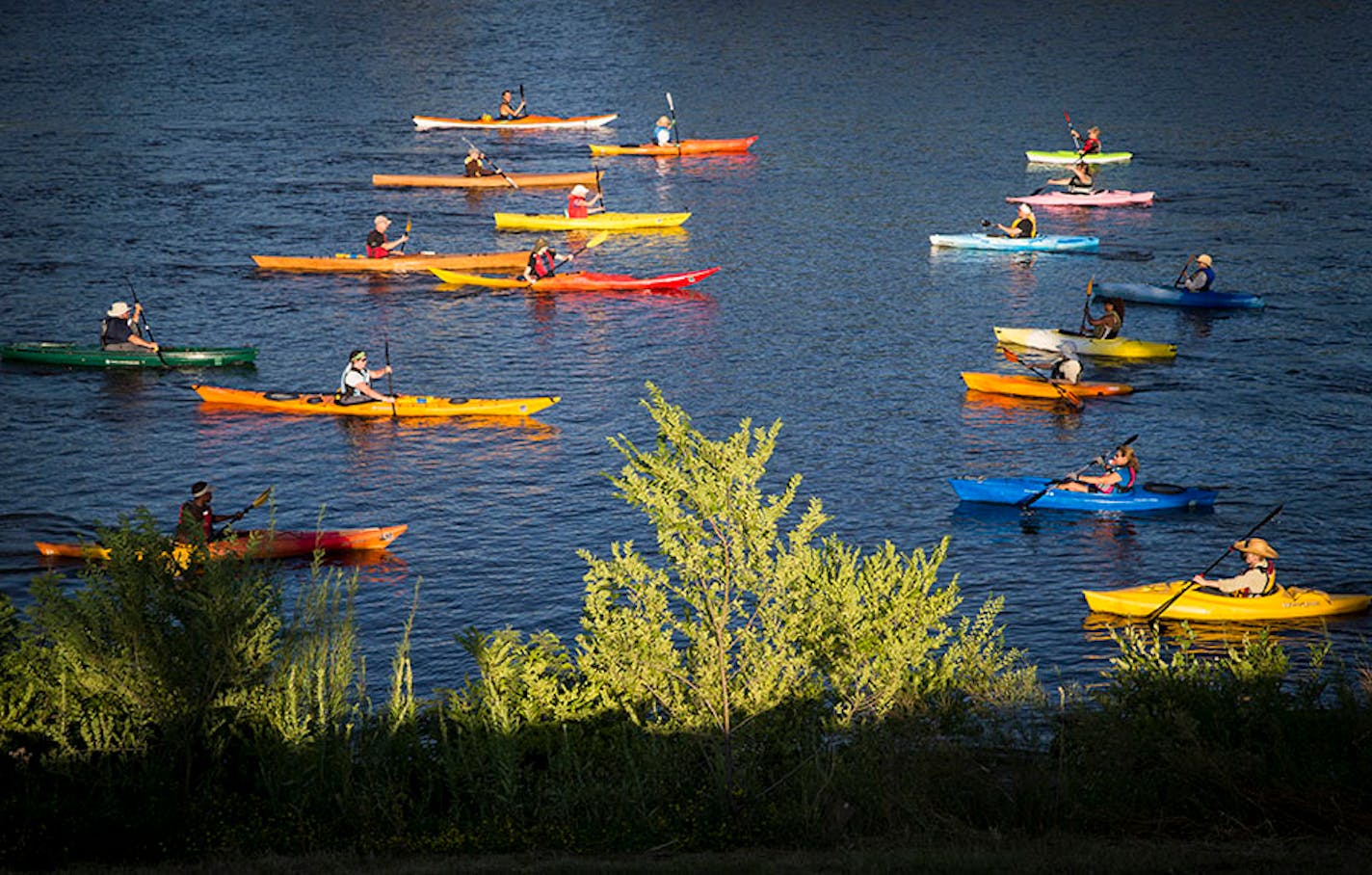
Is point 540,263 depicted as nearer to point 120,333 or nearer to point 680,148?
point 120,333

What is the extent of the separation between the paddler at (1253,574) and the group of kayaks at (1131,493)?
0.11 metres

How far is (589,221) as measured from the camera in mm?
47625

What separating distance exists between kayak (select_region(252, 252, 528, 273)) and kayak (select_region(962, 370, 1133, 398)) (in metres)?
15.1

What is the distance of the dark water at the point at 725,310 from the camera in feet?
83.7

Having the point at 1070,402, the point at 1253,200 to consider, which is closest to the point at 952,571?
the point at 1070,402

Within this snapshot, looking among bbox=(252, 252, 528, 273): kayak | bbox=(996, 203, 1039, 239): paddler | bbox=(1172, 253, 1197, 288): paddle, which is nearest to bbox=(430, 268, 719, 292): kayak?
bbox=(252, 252, 528, 273): kayak

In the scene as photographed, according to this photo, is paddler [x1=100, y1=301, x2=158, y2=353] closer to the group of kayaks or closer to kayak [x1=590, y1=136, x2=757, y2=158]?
the group of kayaks

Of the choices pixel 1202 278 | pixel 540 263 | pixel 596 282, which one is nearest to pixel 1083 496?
pixel 1202 278

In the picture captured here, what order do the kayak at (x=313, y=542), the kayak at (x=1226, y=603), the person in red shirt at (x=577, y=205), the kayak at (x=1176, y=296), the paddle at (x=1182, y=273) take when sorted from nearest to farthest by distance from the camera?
the kayak at (x=1226, y=603) < the kayak at (x=313, y=542) < the kayak at (x=1176, y=296) < the paddle at (x=1182, y=273) < the person in red shirt at (x=577, y=205)

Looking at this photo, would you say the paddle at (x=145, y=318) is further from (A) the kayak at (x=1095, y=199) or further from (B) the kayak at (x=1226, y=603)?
(A) the kayak at (x=1095, y=199)

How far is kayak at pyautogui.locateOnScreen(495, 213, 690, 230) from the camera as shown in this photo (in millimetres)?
47625

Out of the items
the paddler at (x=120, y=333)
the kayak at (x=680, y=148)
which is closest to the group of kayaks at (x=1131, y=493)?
the paddler at (x=120, y=333)

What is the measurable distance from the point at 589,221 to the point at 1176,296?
1761 cm

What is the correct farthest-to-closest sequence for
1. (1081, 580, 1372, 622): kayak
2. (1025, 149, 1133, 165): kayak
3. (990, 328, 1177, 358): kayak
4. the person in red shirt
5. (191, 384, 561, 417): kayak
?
(1025, 149, 1133, 165): kayak < the person in red shirt < (990, 328, 1177, 358): kayak < (191, 384, 561, 417): kayak < (1081, 580, 1372, 622): kayak
